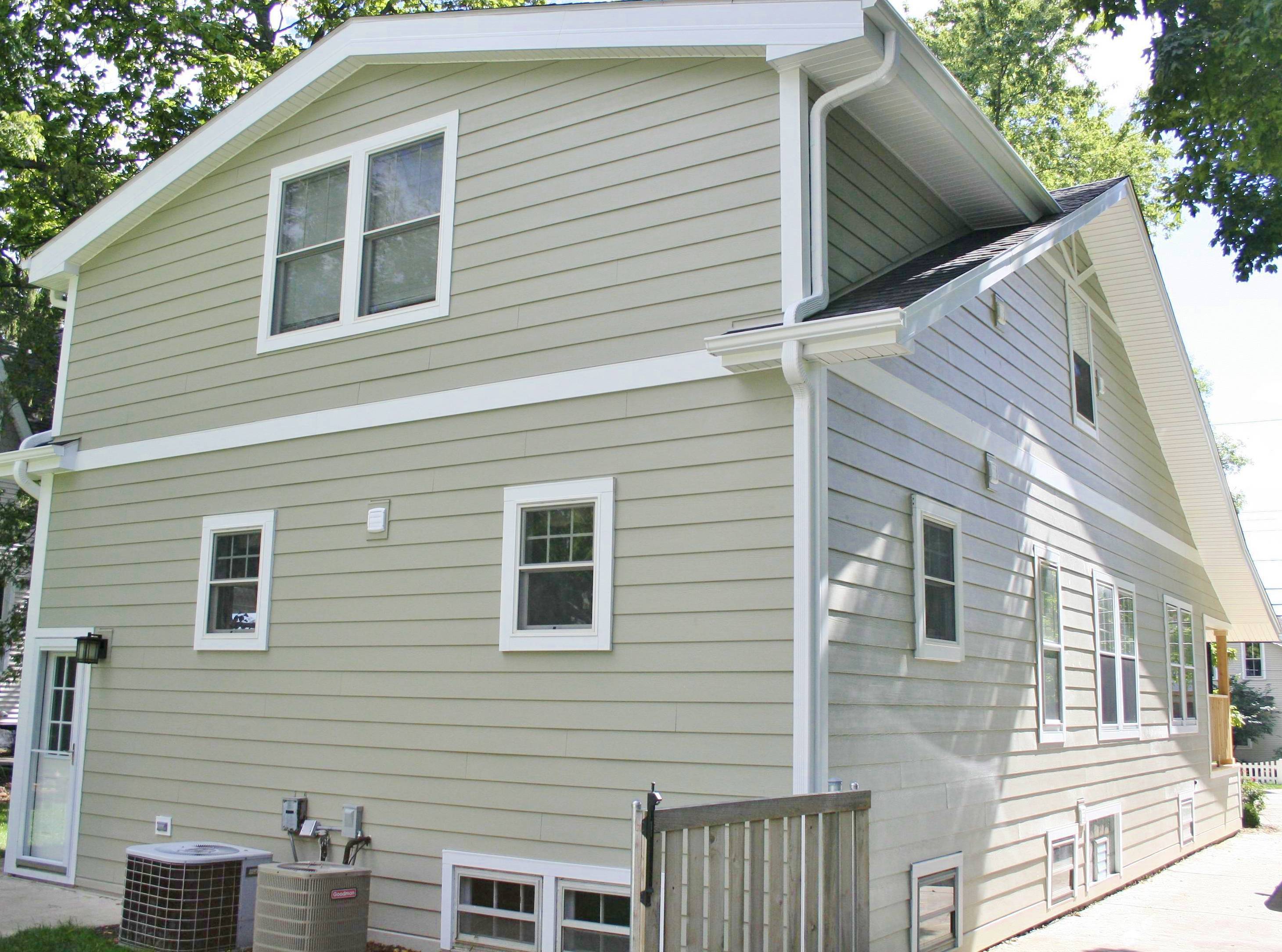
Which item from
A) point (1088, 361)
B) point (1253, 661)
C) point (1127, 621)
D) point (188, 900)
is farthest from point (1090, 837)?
point (1253, 661)


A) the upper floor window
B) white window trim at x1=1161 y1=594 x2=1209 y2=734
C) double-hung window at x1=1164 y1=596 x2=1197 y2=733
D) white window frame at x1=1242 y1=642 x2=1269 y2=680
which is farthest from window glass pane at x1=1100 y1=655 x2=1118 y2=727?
the upper floor window

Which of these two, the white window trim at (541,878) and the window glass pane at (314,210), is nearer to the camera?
the white window trim at (541,878)

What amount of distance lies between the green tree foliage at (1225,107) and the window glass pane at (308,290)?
660 cm

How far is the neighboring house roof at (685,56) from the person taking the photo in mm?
6375

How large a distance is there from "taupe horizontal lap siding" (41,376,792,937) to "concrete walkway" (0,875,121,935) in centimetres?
27

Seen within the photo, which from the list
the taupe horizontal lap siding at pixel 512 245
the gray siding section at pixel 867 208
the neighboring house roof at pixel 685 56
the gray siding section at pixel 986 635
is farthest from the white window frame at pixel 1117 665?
the taupe horizontal lap siding at pixel 512 245

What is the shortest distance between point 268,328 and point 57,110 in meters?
10.6

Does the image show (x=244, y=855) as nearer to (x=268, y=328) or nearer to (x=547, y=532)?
(x=547, y=532)

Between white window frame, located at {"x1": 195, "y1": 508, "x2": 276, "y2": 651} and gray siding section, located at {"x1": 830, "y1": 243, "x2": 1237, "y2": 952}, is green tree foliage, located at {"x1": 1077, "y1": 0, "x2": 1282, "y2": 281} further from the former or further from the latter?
white window frame, located at {"x1": 195, "y1": 508, "x2": 276, "y2": 651}

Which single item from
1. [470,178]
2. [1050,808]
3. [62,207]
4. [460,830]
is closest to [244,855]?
[460,830]

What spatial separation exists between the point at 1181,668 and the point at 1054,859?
5.25m

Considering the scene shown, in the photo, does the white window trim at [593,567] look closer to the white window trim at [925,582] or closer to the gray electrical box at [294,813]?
the white window trim at [925,582]

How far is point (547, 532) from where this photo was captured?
23.2 ft

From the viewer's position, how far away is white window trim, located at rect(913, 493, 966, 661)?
22.8 feet
